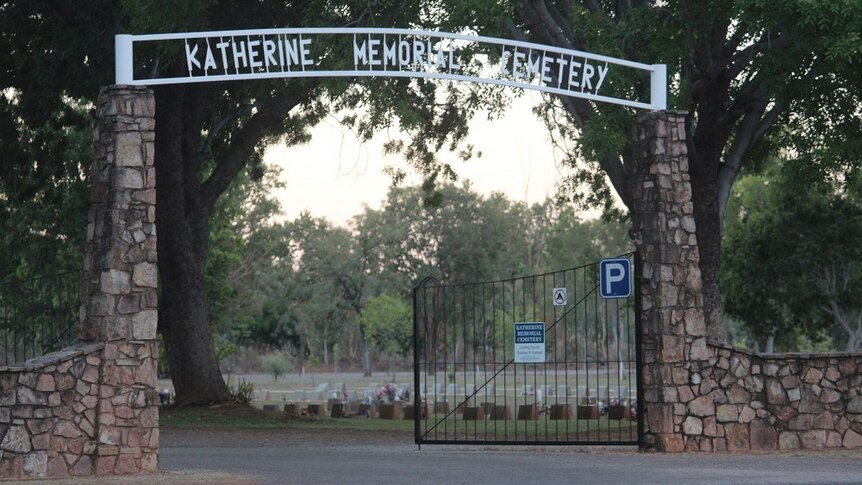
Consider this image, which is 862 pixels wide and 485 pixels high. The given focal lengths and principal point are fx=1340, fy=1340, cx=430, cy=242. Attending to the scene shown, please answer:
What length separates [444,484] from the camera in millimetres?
12633

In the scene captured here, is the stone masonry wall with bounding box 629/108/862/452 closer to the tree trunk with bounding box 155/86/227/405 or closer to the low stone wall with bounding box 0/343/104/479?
the low stone wall with bounding box 0/343/104/479

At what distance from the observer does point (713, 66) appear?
2142 cm

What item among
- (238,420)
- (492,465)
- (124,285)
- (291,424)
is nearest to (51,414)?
(124,285)

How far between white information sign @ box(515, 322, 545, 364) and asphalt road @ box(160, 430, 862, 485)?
1.24 metres

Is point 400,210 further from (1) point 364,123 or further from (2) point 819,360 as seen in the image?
(2) point 819,360

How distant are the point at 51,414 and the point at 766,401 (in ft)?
28.5

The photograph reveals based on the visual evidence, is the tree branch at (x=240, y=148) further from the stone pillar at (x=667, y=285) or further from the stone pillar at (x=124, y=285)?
the stone pillar at (x=124, y=285)

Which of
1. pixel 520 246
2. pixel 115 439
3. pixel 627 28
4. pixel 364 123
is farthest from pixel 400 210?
pixel 115 439

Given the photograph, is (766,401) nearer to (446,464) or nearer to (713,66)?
(446,464)

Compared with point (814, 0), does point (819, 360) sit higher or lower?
lower

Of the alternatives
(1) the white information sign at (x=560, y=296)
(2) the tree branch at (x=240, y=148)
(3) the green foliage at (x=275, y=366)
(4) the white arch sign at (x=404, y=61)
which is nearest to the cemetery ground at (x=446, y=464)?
(1) the white information sign at (x=560, y=296)

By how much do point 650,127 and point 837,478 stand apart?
18.4 feet

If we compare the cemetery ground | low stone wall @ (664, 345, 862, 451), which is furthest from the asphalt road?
low stone wall @ (664, 345, 862, 451)

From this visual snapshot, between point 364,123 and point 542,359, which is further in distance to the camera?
point 364,123
